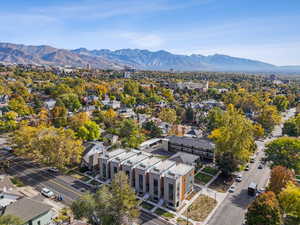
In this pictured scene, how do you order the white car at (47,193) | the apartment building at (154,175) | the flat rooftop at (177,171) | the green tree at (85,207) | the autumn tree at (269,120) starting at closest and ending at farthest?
the green tree at (85,207), the apartment building at (154,175), the flat rooftop at (177,171), the white car at (47,193), the autumn tree at (269,120)

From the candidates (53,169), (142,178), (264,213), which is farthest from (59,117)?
(264,213)

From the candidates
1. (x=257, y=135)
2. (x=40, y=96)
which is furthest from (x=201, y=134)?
(x=40, y=96)

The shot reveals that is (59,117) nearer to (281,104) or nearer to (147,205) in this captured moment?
(147,205)

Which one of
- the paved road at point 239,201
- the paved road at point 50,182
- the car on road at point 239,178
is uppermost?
the paved road at point 50,182

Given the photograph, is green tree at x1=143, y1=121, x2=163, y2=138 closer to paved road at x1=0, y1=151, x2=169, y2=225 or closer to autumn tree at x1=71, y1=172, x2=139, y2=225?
paved road at x1=0, y1=151, x2=169, y2=225

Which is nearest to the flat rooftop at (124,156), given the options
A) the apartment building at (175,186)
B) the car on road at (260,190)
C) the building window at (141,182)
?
the building window at (141,182)

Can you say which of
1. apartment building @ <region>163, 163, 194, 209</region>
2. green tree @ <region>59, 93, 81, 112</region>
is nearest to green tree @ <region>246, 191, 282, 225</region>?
apartment building @ <region>163, 163, 194, 209</region>

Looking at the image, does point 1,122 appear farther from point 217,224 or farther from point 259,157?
point 259,157

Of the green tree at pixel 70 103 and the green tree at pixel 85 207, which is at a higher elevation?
the green tree at pixel 70 103

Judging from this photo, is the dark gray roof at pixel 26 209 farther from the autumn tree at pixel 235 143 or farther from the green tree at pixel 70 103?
A: the green tree at pixel 70 103
